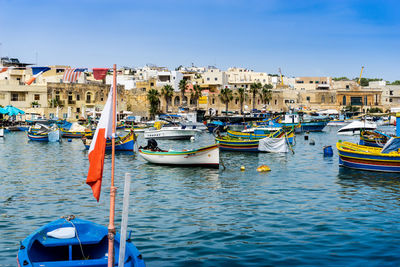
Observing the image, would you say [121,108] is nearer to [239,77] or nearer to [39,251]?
[239,77]

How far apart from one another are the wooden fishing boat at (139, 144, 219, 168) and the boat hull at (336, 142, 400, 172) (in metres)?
7.84

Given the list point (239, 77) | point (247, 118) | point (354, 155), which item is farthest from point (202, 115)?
point (354, 155)

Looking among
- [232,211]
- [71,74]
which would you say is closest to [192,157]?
[232,211]

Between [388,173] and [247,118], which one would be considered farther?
[247,118]

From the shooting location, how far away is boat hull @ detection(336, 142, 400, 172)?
86.6ft

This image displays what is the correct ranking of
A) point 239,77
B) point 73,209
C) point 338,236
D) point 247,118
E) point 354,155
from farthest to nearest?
point 239,77 < point 247,118 < point 354,155 < point 73,209 < point 338,236

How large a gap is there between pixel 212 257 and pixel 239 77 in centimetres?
11374

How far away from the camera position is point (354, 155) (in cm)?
2770

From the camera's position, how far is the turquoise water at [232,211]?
42.6 ft

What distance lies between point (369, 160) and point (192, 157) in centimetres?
1063

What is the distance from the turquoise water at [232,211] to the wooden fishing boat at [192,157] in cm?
76

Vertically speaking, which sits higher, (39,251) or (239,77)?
(239,77)

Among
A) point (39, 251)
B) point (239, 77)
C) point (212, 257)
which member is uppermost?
point (239, 77)

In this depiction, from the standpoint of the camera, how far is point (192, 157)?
2970 centimetres
